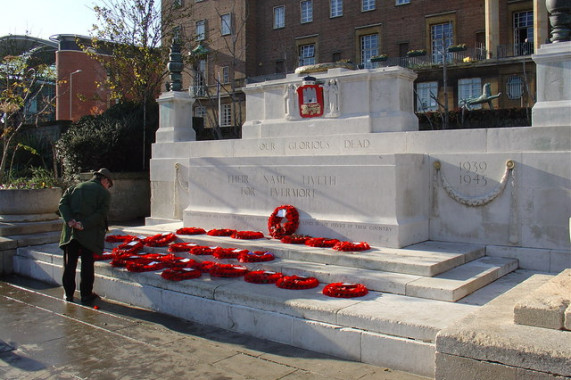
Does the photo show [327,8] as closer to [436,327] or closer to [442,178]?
[442,178]

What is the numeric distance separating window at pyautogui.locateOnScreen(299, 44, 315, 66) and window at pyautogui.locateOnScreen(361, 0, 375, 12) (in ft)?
18.0

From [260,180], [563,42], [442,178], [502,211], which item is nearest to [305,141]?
[260,180]

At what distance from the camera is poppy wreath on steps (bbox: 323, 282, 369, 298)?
6594mm

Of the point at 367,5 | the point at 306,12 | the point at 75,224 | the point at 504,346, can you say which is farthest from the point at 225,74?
the point at 504,346

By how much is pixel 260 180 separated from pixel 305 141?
1297 millimetres

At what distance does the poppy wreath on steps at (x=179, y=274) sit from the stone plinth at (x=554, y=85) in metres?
5.55

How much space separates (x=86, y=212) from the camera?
7801mm

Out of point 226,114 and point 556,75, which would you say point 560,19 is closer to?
point 556,75

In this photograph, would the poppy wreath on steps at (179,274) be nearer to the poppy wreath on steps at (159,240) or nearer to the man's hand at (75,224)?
the man's hand at (75,224)

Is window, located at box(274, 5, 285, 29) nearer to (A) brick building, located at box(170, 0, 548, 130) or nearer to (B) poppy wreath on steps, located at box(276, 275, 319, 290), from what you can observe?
(A) brick building, located at box(170, 0, 548, 130)

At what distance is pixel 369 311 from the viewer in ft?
19.1

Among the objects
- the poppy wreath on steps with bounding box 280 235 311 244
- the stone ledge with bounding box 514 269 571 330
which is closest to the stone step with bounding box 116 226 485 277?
the poppy wreath on steps with bounding box 280 235 311 244

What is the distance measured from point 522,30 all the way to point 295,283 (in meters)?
38.1

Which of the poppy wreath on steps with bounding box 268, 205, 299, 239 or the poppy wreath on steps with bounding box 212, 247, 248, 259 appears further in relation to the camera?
the poppy wreath on steps with bounding box 268, 205, 299, 239
